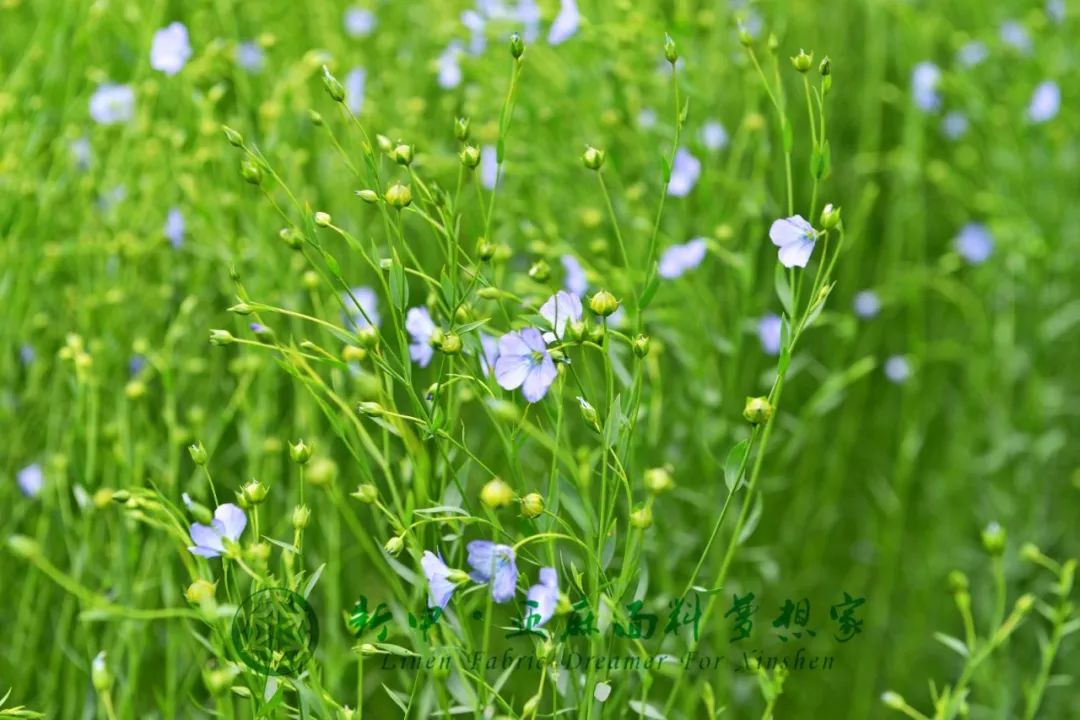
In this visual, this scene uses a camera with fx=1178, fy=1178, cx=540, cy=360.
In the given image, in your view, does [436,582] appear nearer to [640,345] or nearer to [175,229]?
[640,345]

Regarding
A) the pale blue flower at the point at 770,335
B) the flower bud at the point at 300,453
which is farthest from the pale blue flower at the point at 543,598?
the pale blue flower at the point at 770,335

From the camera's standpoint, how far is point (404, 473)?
1157 mm

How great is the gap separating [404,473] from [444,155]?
0.80 metres

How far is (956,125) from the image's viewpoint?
223cm

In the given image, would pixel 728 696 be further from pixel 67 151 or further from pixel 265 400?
pixel 67 151

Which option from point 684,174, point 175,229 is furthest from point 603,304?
point 175,229

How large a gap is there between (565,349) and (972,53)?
138 cm

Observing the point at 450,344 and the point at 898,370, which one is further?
the point at 898,370

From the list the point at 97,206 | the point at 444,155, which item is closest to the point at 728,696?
the point at 444,155

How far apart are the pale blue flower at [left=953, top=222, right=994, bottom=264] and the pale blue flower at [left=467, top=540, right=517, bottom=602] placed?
4.49 feet

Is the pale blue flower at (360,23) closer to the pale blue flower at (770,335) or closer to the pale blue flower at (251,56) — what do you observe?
the pale blue flower at (251,56)

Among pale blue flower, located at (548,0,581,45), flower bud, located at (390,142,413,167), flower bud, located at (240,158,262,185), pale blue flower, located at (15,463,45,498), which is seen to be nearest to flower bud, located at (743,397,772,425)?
flower bud, located at (390,142,413,167)

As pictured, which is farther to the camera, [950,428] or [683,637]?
[950,428]

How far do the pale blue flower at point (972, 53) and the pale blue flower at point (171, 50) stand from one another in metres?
1.34
